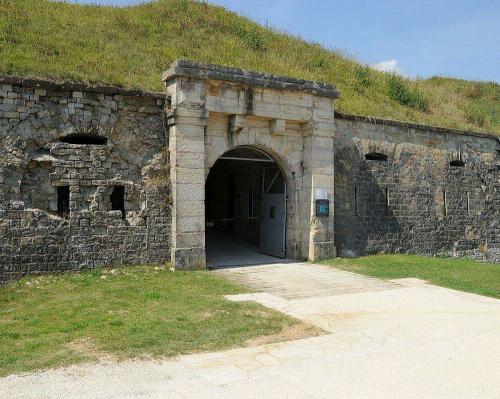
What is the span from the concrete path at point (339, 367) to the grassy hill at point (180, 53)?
7.00 m

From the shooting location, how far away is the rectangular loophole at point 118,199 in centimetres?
1021

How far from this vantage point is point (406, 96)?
1756 centimetres

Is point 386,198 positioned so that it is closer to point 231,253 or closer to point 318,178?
point 318,178

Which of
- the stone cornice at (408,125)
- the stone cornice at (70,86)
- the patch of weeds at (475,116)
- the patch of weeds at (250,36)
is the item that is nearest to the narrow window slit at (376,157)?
the stone cornice at (408,125)

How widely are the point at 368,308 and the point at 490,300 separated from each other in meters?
2.31

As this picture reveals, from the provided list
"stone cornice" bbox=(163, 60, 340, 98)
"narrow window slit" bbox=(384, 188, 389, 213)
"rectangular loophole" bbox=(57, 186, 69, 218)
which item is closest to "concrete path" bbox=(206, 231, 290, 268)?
"rectangular loophole" bbox=(57, 186, 69, 218)

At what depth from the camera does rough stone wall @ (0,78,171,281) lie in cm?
913

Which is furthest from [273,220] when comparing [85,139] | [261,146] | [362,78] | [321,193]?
[362,78]

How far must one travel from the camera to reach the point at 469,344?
18.7ft

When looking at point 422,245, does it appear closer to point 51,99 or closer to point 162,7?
point 51,99

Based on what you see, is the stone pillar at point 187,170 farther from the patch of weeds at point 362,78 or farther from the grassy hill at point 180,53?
the patch of weeds at point 362,78

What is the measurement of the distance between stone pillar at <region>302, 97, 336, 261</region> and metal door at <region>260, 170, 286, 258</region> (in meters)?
0.75

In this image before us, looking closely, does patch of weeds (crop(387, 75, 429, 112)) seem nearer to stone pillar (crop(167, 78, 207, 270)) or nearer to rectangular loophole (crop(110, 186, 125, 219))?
stone pillar (crop(167, 78, 207, 270))

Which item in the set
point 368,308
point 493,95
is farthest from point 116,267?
point 493,95
